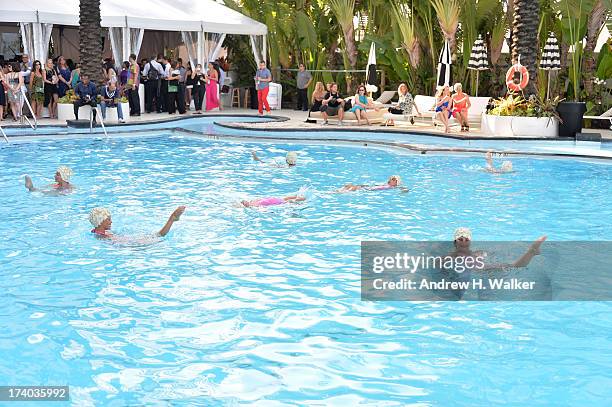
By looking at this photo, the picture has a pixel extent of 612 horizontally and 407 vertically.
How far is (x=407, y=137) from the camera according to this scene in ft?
65.6

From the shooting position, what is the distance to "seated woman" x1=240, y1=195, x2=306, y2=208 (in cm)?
1139

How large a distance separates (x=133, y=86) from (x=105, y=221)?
50.8 ft

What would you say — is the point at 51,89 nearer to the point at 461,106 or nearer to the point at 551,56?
the point at 461,106

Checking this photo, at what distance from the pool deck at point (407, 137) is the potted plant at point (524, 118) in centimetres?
52

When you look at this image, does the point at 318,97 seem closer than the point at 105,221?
No

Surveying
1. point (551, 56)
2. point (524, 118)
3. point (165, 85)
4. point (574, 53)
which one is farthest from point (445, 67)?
point (165, 85)

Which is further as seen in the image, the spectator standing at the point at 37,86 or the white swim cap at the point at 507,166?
the spectator standing at the point at 37,86

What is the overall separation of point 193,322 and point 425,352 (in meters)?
1.99

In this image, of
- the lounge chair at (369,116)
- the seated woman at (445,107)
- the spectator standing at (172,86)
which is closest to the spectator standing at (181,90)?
the spectator standing at (172,86)

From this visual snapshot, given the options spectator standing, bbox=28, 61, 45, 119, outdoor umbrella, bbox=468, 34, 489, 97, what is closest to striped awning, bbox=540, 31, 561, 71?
outdoor umbrella, bbox=468, 34, 489, 97

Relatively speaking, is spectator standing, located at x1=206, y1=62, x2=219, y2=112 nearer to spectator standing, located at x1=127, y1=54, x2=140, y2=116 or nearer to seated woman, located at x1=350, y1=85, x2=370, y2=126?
spectator standing, located at x1=127, y1=54, x2=140, y2=116

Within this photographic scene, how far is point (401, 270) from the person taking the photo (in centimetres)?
859

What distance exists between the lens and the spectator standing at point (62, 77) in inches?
904

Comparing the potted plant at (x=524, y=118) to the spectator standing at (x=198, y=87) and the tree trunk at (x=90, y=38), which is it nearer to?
the spectator standing at (x=198, y=87)
